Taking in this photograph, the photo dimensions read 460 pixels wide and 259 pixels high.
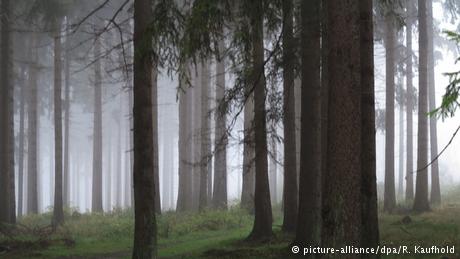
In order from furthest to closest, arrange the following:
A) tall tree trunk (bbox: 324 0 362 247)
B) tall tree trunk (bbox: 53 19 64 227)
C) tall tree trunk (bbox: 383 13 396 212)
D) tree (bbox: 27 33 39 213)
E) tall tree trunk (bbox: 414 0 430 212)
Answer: tree (bbox: 27 33 39 213), tall tree trunk (bbox: 53 19 64 227), tall tree trunk (bbox: 383 13 396 212), tall tree trunk (bbox: 414 0 430 212), tall tree trunk (bbox: 324 0 362 247)

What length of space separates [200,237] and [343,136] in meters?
Answer: 10.8

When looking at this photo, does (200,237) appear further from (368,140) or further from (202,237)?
(368,140)

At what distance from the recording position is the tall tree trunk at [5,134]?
1806 cm

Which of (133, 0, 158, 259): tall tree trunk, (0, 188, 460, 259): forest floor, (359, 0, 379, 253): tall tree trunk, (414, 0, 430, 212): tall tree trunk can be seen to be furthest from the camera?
(414, 0, 430, 212): tall tree trunk

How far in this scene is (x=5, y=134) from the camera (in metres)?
18.4

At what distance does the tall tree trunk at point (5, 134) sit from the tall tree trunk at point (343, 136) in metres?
14.9

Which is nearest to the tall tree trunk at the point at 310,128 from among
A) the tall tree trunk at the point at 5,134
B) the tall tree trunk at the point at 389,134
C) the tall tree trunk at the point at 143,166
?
the tall tree trunk at the point at 143,166

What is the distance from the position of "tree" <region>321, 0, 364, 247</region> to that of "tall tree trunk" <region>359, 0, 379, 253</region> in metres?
1.85

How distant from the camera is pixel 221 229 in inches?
720

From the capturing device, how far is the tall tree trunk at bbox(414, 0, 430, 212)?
59.3 feet

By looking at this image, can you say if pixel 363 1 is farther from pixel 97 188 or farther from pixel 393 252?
pixel 97 188

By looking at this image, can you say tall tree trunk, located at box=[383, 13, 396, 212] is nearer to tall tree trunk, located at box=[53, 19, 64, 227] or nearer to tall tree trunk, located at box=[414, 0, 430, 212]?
tall tree trunk, located at box=[414, 0, 430, 212]

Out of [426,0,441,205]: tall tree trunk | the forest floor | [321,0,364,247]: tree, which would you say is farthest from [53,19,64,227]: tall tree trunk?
[321,0,364,247]: tree

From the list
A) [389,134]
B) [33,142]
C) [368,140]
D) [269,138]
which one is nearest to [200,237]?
[269,138]
